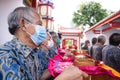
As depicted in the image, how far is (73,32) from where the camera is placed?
72.5ft

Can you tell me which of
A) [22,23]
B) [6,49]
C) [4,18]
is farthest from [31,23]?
[4,18]

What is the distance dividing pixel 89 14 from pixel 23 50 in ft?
126

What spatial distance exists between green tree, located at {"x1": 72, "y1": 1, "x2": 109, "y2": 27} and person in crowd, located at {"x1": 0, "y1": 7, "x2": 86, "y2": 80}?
36.8m

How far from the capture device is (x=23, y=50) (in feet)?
6.01

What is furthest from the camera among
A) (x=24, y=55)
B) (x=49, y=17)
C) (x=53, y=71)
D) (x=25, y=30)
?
(x=49, y=17)

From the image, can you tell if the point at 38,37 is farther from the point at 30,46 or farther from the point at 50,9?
the point at 50,9

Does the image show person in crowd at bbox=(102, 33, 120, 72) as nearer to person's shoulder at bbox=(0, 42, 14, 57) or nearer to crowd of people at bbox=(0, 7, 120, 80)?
crowd of people at bbox=(0, 7, 120, 80)

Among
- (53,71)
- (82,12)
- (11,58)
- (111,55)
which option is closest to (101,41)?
(111,55)

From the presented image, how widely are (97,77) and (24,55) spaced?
76cm

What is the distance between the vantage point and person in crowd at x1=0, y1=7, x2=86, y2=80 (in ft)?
5.13

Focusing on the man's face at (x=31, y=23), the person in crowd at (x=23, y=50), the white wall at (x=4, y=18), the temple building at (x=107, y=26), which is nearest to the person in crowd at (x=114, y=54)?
the white wall at (x=4, y=18)

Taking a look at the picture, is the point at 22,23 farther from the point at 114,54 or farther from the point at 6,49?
the point at 114,54

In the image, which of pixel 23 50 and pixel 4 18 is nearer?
pixel 23 50

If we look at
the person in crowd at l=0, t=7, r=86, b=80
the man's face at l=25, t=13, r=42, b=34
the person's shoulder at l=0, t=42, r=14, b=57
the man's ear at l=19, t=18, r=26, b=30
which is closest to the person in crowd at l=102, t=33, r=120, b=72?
the person in crowd at l=0, t=7, r=86, b=80
